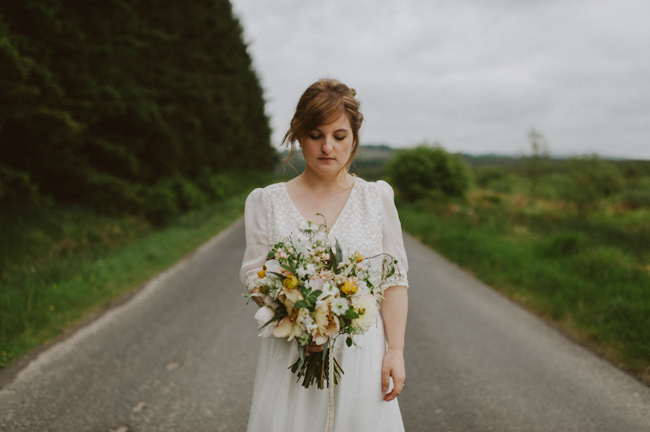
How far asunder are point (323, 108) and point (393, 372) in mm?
1120

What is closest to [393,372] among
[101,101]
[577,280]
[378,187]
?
[378,187]

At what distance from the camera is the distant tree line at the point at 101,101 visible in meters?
5.86

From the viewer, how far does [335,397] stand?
1.58m

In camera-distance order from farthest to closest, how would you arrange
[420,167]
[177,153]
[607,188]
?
[607,188] → [420,167] → [177,153]

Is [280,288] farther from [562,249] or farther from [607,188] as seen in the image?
[607,188]

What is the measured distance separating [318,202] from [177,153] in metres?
12.1

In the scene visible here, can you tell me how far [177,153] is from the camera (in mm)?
12562

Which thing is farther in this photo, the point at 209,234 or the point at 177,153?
the point at 177,153

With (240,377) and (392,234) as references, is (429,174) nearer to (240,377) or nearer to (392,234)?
(240,377)

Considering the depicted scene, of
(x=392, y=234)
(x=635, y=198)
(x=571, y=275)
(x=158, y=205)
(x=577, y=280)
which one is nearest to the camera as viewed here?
(x=392, y=234)

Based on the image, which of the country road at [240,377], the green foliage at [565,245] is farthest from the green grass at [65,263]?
the green foliage at [565,245]

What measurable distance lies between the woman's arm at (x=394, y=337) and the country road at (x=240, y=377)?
1.58 meters

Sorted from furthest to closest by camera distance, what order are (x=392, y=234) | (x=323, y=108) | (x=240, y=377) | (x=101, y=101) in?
(x=101, y=101) < (x=240, y=377) < (x=392, y=234) < (x=323, y=108)

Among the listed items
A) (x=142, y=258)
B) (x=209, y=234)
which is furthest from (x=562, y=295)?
(x=209, y=234)
